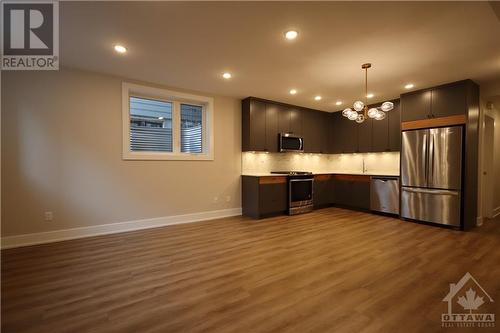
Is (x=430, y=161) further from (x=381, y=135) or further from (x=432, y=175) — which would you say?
(x=381, y=135)

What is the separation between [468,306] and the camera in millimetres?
1920

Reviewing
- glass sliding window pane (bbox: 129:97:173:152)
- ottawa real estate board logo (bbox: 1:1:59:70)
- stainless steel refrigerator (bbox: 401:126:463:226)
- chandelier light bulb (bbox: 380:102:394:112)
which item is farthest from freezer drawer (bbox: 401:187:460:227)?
ottawa real estate board logo (bbox: 1:1:59:70)

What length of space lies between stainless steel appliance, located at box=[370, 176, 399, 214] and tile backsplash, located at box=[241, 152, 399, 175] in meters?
0.67

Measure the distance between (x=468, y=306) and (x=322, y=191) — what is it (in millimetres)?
4209

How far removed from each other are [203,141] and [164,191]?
4.41 feet

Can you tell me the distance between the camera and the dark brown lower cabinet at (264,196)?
495 centimetres

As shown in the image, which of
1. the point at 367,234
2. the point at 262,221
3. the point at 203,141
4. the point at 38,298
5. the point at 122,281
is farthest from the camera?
the point at 203,141

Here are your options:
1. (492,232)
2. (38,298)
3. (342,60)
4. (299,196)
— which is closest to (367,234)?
(299,196)

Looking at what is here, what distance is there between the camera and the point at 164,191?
4.43 meters

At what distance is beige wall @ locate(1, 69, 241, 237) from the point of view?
3.28 m

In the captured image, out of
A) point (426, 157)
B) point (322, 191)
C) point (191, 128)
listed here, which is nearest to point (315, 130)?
point (322, 191)

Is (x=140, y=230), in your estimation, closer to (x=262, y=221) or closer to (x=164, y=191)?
(x=164, y=191)

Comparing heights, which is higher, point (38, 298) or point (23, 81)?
point (23, 81)

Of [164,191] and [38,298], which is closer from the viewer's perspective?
[38,298]
